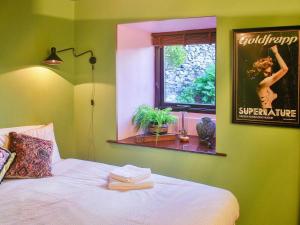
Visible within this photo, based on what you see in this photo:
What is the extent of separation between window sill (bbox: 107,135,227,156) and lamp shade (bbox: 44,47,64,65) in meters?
0.95

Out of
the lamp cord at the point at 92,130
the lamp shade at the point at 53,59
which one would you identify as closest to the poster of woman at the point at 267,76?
the lamp cord at the point at 92,130

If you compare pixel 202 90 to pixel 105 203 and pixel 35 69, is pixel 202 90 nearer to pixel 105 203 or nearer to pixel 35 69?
pixel 35 69

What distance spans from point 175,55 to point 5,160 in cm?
214

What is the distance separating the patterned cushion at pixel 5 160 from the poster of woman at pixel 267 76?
1782mm

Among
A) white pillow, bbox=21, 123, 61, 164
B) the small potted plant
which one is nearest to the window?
the small potted plant

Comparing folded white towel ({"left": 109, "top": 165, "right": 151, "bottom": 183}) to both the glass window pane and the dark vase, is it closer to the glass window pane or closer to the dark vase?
the dark vase

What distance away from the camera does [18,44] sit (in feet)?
9.64

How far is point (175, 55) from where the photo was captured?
12.1ft

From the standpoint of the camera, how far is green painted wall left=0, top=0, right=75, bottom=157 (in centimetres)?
288

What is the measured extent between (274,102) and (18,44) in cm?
226

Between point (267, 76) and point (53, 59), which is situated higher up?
point (53, 59)

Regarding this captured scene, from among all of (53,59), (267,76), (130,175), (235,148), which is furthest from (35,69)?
(267,76)

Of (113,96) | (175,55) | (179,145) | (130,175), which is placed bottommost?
(130,175)

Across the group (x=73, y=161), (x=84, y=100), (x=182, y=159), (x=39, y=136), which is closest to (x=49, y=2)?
(x=84, y=100)
